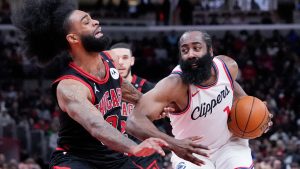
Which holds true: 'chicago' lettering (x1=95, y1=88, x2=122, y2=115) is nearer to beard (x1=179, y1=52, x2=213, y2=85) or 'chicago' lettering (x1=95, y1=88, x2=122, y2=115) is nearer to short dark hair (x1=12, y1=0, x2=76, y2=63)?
short dark hair (x1=12, y1=0, x2=76, y2=63)

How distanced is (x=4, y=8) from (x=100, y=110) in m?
19.3

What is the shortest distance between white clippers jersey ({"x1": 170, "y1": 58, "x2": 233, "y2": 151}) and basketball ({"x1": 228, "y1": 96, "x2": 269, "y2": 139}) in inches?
2.6

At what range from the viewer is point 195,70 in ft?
18.7

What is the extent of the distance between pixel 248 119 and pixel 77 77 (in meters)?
1.71

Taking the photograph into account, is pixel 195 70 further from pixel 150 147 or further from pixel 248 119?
pixel 150 147

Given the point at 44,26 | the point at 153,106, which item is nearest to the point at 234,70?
the point at 153,106

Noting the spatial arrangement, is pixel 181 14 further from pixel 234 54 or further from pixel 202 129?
pixel 202 129

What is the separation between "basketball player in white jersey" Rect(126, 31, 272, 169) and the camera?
18.3 feet

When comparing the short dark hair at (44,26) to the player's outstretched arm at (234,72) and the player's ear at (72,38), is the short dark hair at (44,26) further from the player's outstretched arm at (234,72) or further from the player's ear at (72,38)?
the player's outstretched arm at (234,72)

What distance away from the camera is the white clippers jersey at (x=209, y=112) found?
5812 mm

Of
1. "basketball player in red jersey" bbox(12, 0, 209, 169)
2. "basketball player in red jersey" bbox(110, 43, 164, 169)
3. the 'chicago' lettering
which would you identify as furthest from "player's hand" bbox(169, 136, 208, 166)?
"basketball player in red jersey" bbox(110, 43, 164, 169)

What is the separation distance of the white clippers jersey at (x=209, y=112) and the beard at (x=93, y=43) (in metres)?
0.89

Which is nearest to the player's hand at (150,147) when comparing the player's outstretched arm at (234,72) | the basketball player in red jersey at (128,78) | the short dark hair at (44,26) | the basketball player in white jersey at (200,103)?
the basketball player in white jersey at (200,103)

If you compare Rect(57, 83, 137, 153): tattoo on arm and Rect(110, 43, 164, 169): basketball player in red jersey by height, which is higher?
Rect(57, 83, 137, 153): tattoo on arm
